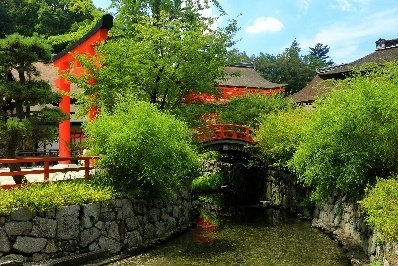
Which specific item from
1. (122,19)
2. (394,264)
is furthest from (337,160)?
(122,19)

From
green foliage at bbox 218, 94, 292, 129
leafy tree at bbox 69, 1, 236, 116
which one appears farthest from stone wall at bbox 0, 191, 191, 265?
green foliage at bbox 218, 94, 292, 129

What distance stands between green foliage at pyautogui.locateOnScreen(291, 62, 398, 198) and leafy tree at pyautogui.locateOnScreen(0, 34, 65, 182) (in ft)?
27.7

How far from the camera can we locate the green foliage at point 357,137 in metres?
12.7

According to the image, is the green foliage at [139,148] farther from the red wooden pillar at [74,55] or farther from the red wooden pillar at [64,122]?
the red wooden pillar at [64,122]

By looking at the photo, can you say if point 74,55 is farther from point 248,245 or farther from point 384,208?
point 384,208

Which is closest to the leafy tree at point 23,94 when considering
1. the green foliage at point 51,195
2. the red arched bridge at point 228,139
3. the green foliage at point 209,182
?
the green foliage at point 51,195

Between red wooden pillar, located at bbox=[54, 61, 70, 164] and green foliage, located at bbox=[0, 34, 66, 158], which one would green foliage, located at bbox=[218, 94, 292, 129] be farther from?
green foliage, located at bbox=[0, 34, 66, 158]

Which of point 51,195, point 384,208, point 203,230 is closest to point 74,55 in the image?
point 51,195

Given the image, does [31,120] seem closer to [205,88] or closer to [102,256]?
[102,256]

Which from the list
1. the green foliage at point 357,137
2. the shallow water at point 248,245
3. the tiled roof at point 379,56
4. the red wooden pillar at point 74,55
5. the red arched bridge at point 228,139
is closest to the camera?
the shallow water at point 248,245

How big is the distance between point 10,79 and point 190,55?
21.2 feet

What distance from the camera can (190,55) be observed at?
17.1 m

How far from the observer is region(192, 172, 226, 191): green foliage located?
2744 cm

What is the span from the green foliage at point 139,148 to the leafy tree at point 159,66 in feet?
8.52
